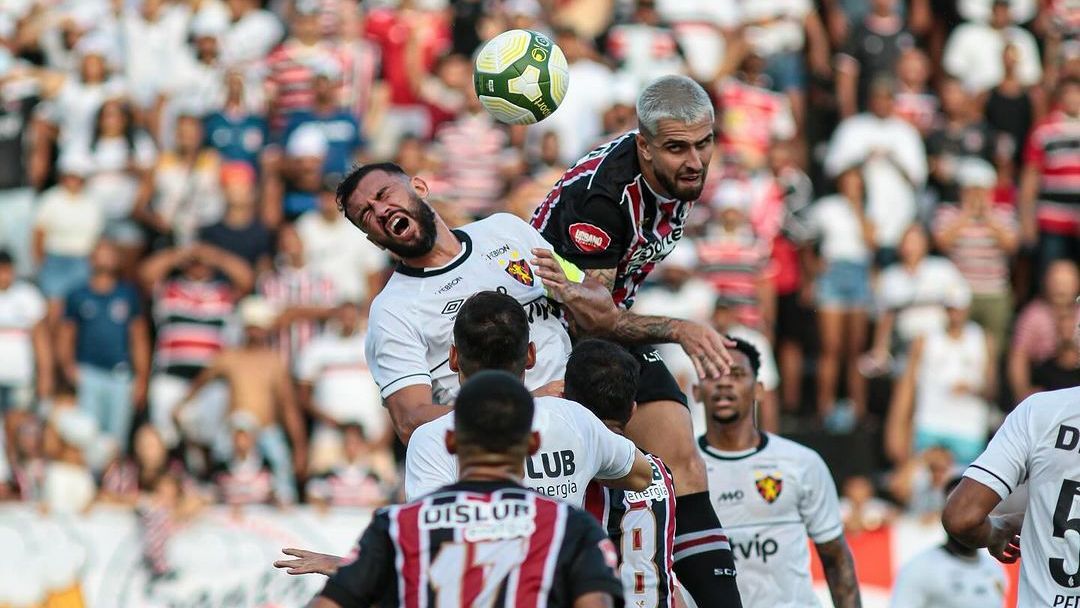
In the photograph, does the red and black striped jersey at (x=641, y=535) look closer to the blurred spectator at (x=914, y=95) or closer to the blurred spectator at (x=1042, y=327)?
the blurred spectator at (x=1042, y=327)

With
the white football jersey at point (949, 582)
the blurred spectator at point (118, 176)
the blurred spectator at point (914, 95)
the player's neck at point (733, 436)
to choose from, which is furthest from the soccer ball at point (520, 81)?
the blurred spectator at point (914, 95)

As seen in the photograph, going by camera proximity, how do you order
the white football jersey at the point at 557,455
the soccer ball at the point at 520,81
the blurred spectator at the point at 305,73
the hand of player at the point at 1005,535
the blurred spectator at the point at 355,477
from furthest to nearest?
the blurred spectator at the point at 305,73
the blurred spectator at the point at 355,477
the soccer ball at the point at 520,81
the hand of player at the point at 1005,535
the white football jersey at the point at 557,455

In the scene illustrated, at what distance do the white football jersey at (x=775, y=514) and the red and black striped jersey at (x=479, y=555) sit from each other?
4601 millimetres

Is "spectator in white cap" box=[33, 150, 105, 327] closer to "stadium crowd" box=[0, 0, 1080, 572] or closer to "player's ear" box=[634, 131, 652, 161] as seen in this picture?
"stadium crowd" box=[0, 0, 1080, 572]

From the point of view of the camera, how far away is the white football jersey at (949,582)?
39.2 feet

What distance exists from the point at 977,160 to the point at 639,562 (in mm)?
10335

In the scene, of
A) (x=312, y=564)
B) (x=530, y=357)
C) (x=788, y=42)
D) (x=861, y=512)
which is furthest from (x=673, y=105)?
(x=788, y=42)

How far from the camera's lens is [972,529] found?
24.3ft

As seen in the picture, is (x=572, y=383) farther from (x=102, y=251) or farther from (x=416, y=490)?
(x=102, y=251)

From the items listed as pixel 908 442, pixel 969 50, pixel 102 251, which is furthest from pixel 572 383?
pixel 969 50

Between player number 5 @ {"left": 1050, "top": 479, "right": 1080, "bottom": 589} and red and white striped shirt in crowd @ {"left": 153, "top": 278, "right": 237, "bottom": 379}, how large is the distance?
10478 mm

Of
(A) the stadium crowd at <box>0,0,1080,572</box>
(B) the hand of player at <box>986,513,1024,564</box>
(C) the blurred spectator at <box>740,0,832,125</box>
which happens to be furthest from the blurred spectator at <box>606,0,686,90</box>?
(B) the hand of player at <box>986,513,1024,564</box>

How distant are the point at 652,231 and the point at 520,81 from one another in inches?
38.9

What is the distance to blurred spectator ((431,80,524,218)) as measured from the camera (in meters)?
16.8
